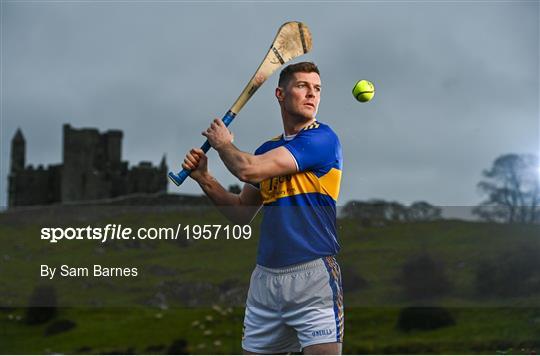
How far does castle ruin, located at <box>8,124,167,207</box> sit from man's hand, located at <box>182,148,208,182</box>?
104556 mm

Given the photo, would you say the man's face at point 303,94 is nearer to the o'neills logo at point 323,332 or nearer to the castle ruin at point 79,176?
the o'neills logo at point 323,332

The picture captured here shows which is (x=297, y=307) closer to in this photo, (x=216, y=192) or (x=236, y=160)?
(x=236, y=160)

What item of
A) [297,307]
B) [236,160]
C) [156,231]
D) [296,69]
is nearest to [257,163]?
[236,160]

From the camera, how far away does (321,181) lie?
7.63 m

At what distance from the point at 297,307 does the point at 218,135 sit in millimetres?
1631

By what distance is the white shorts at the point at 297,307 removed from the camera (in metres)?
7.52

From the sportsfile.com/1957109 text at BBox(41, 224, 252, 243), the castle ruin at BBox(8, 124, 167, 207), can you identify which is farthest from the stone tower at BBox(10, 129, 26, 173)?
the sportsfile.com/1957109 text at BBox(41, 224, 252, 243)

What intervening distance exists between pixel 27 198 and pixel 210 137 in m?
112

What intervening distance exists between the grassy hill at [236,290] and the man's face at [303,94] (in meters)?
39.9

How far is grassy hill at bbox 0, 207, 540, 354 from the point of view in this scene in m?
54.3

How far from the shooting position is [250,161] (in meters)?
7.37

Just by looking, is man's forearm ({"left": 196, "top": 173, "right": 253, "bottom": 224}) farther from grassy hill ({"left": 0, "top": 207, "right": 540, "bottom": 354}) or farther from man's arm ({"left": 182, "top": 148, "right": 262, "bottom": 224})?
grassy hill ({"left": 0, "top": 207, "right": 540, "bottom": 354})

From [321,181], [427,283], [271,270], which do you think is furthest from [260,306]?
[427,283]

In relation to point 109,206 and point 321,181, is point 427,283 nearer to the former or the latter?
point 109,206
